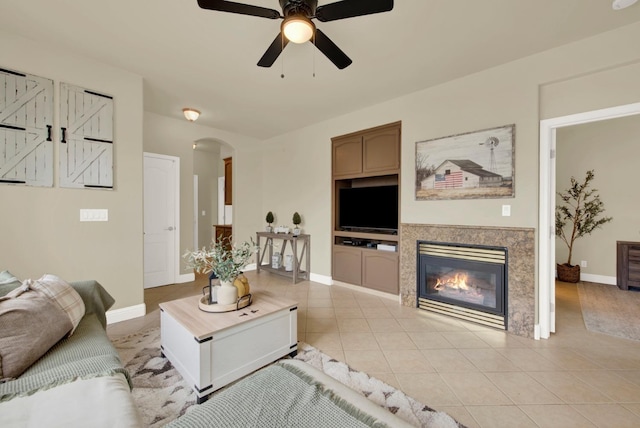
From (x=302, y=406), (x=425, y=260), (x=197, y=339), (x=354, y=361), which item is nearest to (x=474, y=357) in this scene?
(x=354, y=361)

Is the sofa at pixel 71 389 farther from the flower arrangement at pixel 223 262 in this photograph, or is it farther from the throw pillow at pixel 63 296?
the flower arrangement at pixel 223 262

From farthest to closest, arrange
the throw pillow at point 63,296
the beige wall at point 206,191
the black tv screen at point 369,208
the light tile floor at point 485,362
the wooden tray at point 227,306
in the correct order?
the beige wall at point 206,191
the black tv screen at point 369,208
the wooden tray at point 227,306
the light tile floor at point 485,362
the throw pillow at point 63,296

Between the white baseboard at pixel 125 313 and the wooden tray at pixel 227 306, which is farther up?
the wooden tray at pixel 227 306

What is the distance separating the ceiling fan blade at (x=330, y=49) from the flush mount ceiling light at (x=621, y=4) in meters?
1.92

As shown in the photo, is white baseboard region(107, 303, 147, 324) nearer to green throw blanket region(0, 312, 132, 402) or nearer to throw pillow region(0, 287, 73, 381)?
green throw blanket region(0, 312, 132, 402)

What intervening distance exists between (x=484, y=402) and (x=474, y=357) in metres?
0.58

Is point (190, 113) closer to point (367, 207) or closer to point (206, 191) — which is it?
point (206, 191)

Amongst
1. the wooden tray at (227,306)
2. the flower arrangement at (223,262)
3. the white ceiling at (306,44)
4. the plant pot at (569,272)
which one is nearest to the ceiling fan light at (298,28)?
the white ceiling at (306,44)

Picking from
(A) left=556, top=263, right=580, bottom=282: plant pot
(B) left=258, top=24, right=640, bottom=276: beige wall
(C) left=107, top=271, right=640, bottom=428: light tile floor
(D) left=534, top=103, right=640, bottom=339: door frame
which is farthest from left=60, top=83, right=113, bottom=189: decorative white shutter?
(A) left=556, top=263, right=580, bottom=282: plant pot

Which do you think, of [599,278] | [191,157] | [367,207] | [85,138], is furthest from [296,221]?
[599,278]

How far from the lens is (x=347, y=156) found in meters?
4.18

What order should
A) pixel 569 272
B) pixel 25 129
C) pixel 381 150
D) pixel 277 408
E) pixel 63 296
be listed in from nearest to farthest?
pixel 277 408
pixel 63 296
pixel 25 129
pixel 381 150
pixel 569 272

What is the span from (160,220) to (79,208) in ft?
5.30

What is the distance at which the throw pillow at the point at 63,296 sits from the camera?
151 centimetres
